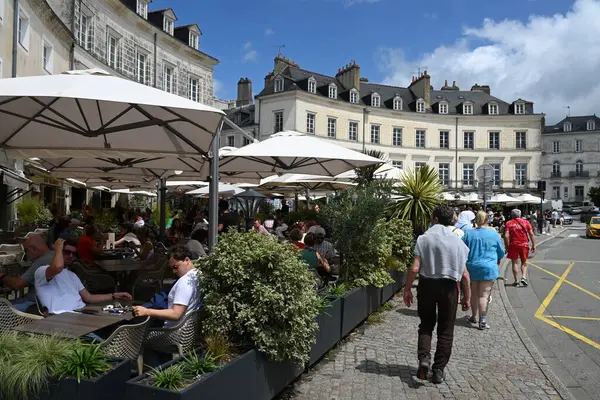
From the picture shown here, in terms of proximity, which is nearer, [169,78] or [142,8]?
[142,8]

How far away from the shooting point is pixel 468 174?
57.1 m

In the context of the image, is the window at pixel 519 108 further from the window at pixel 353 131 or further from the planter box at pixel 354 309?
the planter box at pixel 354 309

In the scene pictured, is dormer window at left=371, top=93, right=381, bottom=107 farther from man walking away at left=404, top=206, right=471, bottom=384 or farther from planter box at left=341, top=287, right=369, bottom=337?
man walking away at left=404, top=206, right=471, bottom=384

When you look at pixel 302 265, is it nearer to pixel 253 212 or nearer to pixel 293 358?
pixel 293 358

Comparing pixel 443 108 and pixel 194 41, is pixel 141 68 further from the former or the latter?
pixel 443 108

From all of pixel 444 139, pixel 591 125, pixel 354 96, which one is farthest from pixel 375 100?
pixel 591 125

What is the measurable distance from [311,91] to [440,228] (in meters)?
45.6

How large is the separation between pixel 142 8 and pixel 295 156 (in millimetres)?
26546

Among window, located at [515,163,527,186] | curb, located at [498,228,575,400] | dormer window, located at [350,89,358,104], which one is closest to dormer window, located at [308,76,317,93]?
dormer window, located at [350,89,358,104]

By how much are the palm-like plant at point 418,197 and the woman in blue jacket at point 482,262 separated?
13.2 ft

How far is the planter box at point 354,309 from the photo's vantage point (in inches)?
250

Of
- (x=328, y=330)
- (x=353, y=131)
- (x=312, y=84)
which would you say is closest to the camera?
(x=328, y=330)

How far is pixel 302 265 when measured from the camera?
466cm

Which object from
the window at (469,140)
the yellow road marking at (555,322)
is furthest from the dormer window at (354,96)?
the yellow road marking at (555,322)
